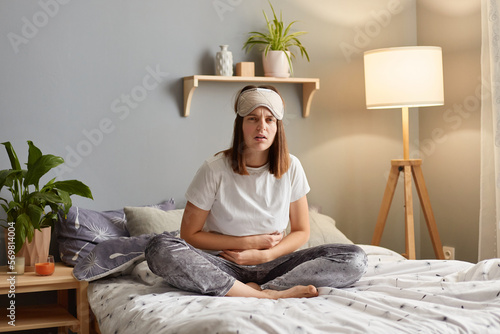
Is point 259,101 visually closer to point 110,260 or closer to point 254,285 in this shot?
point 254,285

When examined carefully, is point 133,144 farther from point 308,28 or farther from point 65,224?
point 308,28

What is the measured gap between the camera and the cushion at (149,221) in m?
2.92

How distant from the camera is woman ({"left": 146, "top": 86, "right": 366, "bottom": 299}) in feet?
7.32

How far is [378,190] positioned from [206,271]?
77.9 inches

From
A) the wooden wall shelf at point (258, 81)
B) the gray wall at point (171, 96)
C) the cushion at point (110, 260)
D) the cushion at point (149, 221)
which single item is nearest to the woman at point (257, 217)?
the cushion at point (110, 260)

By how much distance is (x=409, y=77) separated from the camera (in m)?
3.32

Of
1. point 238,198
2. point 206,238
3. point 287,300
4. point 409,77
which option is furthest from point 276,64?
point 287,300

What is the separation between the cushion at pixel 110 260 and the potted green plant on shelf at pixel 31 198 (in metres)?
0.27

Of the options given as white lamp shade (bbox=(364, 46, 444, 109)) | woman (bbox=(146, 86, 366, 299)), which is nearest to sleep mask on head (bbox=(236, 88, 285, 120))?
woman (bbox=(146, 86, 366, 299))

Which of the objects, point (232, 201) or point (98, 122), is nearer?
point (232, 201)

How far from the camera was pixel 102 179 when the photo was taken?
10.4 ft

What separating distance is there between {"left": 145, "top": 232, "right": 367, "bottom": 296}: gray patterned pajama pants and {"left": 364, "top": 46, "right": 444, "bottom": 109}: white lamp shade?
1312 mm

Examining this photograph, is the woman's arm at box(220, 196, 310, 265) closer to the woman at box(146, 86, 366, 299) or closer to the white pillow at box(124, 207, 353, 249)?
the woman at box(146, 86, 366, 299)

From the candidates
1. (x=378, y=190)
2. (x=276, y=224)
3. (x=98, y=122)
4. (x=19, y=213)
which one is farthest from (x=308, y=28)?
(x=19, y=213)
